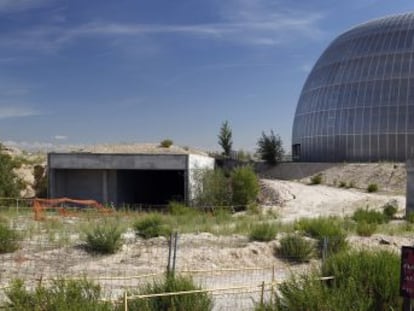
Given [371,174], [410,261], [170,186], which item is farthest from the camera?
[170,186]

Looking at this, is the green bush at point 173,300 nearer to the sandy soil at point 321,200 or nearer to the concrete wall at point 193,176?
the sandy soil at point 321,200

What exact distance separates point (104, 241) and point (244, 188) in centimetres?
2193

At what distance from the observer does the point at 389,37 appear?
6166 centimetres

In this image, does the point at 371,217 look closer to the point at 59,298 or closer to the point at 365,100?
the point at 59,298

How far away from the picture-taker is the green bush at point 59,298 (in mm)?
9477

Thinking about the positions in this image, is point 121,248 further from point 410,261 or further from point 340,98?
point 340,98

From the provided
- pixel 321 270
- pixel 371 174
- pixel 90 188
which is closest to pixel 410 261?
pixel 321 270

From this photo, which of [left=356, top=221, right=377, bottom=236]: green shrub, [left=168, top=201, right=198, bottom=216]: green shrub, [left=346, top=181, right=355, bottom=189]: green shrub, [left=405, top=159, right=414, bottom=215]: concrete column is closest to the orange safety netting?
[left=168, top=201, right=198, bottom=216]: green shrub

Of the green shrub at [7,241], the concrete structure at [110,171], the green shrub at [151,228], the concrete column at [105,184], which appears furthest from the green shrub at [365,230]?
the concrete column at [105,184]

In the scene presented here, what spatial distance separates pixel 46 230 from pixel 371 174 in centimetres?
3405

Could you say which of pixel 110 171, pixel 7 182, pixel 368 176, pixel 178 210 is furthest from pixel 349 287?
pixel 368 176

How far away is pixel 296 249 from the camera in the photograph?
19219 millimetres

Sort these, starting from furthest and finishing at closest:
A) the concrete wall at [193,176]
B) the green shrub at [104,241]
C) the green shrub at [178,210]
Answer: the concrete wall at [193,176]
the green shrub at [178,210]
the green shrub at [104,241]

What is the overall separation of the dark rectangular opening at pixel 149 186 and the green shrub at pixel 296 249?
24.8 m
